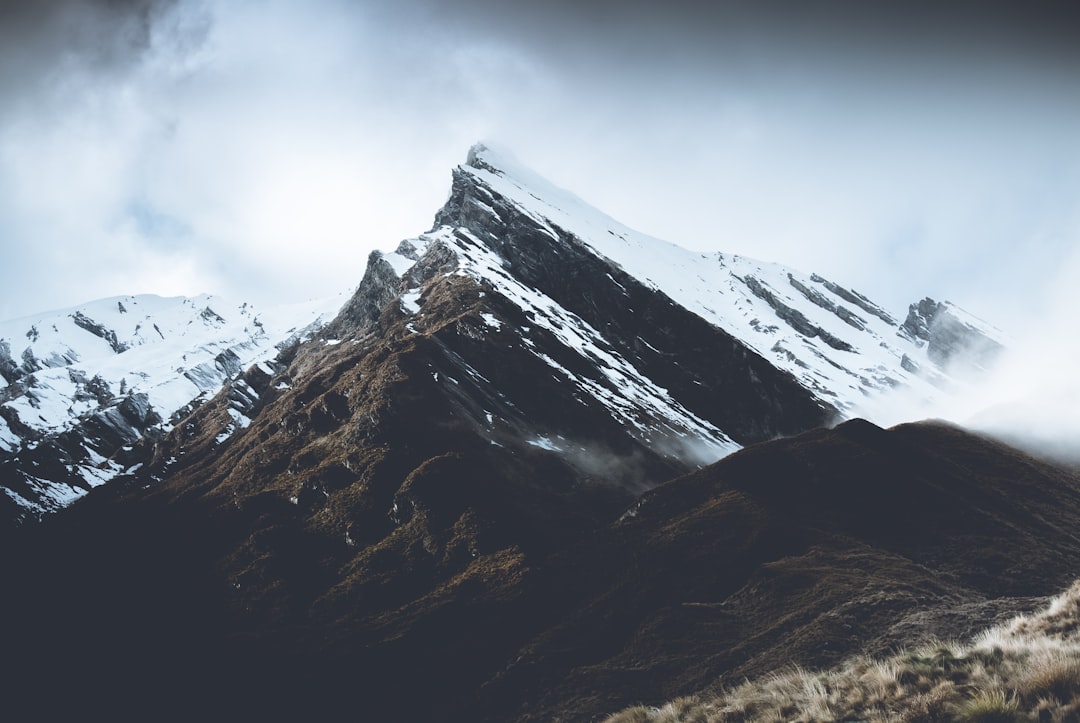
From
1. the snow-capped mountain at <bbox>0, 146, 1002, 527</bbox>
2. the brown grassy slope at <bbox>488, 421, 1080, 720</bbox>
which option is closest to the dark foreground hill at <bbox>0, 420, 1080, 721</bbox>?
the brown grassy slope at <bbox>488, 421, 1080, 720</bbox>

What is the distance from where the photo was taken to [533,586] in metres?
55.8

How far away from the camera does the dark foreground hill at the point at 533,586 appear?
44156 mm

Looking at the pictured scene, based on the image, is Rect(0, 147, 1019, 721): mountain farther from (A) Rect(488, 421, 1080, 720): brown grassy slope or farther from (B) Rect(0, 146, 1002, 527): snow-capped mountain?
(B) Rect(0, 146, 1002, 527): snow-capped mountain

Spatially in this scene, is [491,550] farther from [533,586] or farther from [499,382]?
[499,382]

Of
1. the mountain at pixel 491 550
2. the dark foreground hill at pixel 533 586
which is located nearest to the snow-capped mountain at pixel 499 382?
the mountain at pixel 491 550

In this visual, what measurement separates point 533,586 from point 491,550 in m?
8.78

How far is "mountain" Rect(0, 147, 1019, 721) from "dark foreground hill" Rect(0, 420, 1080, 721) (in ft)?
0.84

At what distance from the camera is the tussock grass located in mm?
11555

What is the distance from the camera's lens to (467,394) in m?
97.3

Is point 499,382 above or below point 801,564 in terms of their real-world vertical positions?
below

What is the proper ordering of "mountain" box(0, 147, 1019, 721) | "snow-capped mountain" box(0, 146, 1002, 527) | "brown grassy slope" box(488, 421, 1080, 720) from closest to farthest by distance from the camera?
"brown grassy slope" box(488, 421, 1080, 720) → "mountain" box(0, 147, 1019, 721) → "snow-capped mountain" box(0, 146, 1002, 527)

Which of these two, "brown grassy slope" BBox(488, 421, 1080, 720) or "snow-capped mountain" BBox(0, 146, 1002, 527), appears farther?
"snow-capped mountain" BBox(0, 146, 1002, 527)

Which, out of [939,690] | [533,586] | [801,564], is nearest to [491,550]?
[533,586]

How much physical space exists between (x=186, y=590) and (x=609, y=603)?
41699 millimetres
